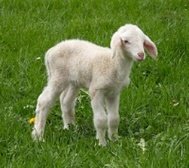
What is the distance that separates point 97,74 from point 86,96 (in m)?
1.44

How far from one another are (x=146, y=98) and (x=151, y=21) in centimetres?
287

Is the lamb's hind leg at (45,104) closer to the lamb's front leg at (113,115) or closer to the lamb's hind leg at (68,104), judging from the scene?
the lamb's hind leg at (68,104)

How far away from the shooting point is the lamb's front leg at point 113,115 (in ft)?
21.6

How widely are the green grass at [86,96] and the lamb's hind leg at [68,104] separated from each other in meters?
0.12

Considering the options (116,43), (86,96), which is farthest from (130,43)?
(86,96)

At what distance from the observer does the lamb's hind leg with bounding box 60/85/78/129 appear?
23.1ft

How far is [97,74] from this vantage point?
21.2 feet

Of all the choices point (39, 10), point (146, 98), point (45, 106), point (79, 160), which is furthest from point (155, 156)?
point (39, 10)

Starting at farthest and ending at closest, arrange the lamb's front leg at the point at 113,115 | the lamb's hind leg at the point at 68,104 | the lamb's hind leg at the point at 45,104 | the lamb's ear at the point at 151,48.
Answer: the lamb's hind leg at the point at 68,104 < the lamb's hind leg at the point at 45,104 < the lamb's front leg at the point at 113,115 < the lamb's ear at the point at 151,48

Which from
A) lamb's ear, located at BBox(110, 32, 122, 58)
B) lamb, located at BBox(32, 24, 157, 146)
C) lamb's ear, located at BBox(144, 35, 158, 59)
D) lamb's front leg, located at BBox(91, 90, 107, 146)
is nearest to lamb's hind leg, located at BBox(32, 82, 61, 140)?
lamb, located at BBox(32, 24, 157, 146)

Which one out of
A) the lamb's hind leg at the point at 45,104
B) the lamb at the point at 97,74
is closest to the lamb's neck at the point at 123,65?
the lamb at the point at 97,74

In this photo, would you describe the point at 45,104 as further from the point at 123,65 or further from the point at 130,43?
the point at 130,43

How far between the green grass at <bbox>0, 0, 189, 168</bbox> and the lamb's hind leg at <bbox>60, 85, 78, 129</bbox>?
12 centimetres

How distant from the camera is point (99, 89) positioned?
21.0ft
